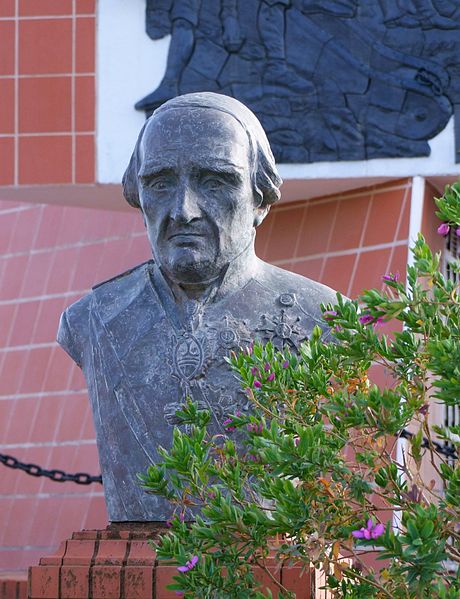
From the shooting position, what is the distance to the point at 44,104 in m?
10.4

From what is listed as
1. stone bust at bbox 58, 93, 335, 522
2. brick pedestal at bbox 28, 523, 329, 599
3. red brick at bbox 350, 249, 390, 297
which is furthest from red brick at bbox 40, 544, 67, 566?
red brick at bbox 350, 249, 390, 297

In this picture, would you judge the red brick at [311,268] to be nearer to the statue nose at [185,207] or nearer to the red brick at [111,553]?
the statue nose at [185,207]

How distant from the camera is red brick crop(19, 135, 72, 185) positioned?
→ 10.3 metres

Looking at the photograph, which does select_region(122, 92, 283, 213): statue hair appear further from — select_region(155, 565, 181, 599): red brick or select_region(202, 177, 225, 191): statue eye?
select_region(155, 565, 181, 599): red brick

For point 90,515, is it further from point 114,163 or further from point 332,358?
point 332,358

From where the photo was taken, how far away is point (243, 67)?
33.3ft

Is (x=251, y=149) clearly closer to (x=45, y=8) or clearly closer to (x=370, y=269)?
(x=370, y=269)

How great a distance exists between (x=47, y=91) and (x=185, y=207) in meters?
4.89

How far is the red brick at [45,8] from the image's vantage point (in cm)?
1045

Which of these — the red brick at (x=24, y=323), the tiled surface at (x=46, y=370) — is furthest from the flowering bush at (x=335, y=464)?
the red brick at (x=24, y=323)

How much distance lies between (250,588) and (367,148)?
534 cm

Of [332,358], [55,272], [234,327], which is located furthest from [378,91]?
[332,358]

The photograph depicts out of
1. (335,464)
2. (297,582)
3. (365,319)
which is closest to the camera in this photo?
(335,464)

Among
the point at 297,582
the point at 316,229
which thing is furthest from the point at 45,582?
the point at 316,229
